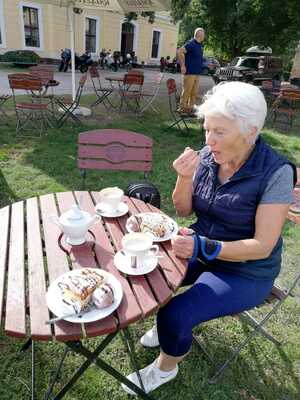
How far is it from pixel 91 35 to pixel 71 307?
25194 millimetres

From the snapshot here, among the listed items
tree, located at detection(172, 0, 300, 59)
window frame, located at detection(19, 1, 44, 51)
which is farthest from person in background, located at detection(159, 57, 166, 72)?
window frame, located at detection(19, 1, 44, 51)

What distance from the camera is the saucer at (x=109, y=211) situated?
2010 millimetres

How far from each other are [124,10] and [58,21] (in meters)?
15.0

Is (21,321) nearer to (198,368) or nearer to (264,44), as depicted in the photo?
(198,368)

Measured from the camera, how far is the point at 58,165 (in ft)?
16.9

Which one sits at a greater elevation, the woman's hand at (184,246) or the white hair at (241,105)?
the white hair at (241,105)

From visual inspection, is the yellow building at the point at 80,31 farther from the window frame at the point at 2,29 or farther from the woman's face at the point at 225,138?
the woman's face at the point at 225,138

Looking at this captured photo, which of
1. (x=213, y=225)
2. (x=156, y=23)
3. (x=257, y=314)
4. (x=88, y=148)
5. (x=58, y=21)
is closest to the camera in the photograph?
(x=213, y=225)

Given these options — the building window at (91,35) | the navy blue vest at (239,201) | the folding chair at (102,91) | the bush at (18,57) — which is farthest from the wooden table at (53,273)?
the building window at (91,35)

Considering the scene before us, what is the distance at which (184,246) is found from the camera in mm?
1662

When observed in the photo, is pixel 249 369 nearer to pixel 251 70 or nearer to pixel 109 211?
pixel 109 211

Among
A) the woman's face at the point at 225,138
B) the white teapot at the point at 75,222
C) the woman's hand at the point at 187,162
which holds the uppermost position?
the woman's face at the point at 225,138

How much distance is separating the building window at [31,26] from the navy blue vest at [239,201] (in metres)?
21.8

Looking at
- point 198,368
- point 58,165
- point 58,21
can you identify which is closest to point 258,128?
point 198,368
